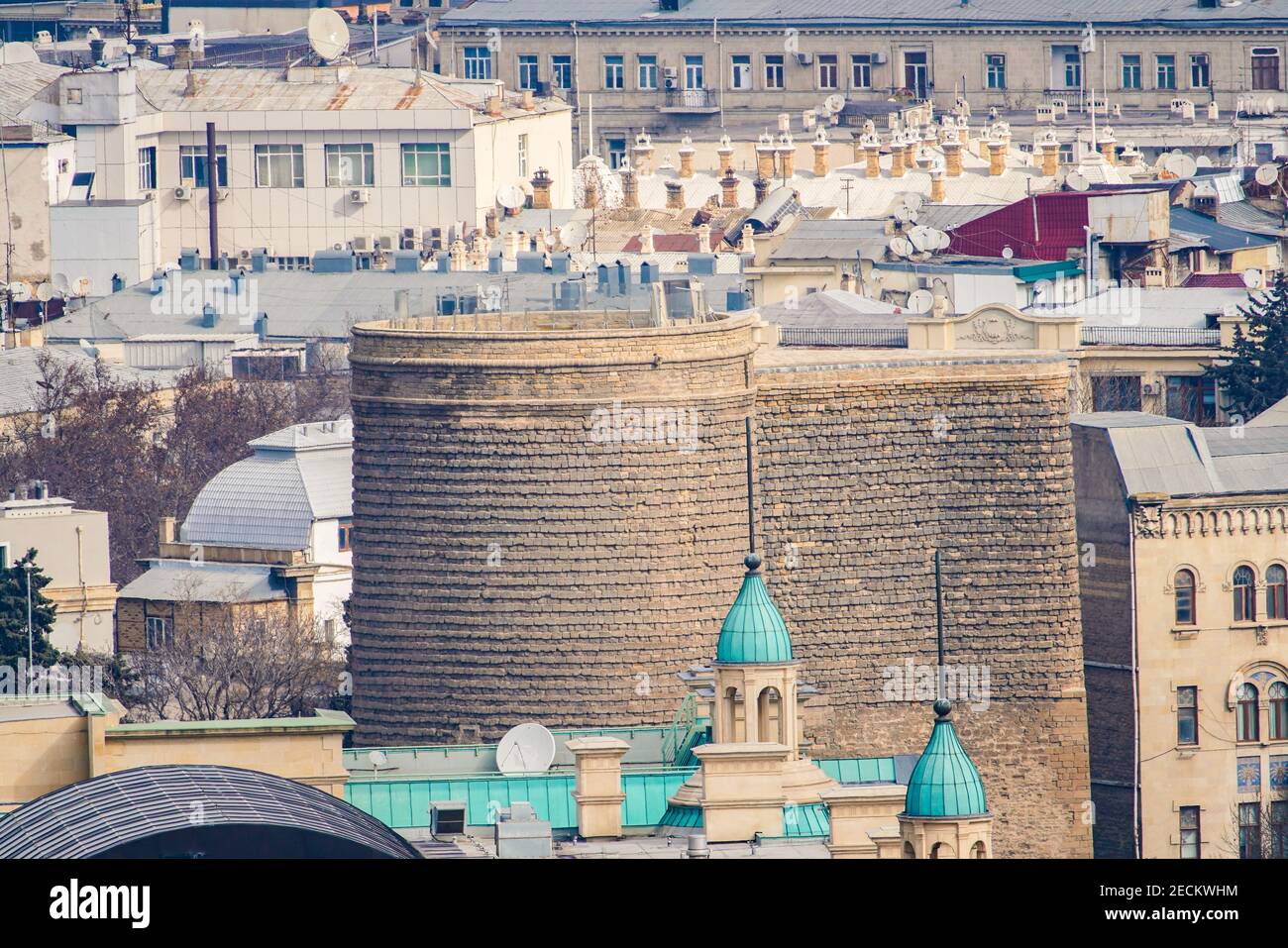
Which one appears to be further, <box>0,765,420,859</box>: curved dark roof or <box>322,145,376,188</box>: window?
<box>322,145,376,188</box>: window

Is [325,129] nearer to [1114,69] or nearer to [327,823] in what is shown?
[1114,69]

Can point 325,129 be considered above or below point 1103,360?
above

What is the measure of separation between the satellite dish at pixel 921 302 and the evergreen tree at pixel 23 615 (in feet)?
73.7

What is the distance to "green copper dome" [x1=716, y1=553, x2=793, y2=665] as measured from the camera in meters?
48.2

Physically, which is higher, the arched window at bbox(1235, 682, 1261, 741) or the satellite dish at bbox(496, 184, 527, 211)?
the satellite dish at bbox(496, 184, 527, 211)

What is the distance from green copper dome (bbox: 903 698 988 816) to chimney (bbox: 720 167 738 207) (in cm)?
8946

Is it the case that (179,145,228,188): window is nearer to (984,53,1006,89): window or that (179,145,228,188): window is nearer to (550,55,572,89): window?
(550,55,572,89): window

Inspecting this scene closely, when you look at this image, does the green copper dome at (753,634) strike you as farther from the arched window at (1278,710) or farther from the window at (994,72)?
the window at (994,72)

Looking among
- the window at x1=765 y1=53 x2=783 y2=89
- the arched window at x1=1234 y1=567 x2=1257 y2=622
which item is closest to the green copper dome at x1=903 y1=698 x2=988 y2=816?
the arched window at x1=1234 y1=567 x2=1257 y2=622

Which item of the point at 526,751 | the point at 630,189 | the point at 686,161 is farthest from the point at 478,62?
the point at 526,751

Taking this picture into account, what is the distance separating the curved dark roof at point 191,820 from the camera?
2952 centimetres
